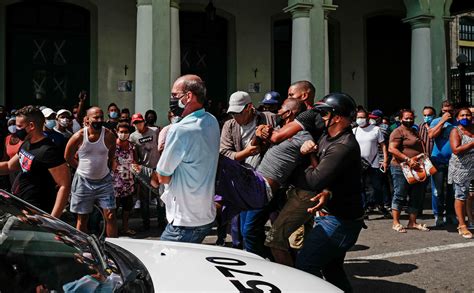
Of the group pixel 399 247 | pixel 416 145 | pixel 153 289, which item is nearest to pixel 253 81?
pixel 416 145

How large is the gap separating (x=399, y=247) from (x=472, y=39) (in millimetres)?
42192

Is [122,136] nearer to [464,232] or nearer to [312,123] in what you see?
[312,123]

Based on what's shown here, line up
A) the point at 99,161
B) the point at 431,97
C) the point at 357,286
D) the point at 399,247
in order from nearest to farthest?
the point at 357,286, the point at 99,161, the point at 399,247, the point at 431,97

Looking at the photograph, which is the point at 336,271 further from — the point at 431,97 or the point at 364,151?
the point at 431,97

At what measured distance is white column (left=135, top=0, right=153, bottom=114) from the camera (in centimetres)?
1148

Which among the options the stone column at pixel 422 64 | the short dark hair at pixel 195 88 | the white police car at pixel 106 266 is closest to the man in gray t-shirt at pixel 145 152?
the short dark hair at pixel 195 88

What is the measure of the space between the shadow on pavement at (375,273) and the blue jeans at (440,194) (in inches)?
100

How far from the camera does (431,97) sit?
13844mm

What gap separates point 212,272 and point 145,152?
6.23 m

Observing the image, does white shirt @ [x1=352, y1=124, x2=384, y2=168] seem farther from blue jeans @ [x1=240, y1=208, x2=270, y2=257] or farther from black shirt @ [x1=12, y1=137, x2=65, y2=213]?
black shirt @ [x1=12, y1=137, x2=65, y2=213]

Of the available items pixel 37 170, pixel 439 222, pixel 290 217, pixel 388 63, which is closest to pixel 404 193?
pixel 439 222

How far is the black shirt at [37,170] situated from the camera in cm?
475

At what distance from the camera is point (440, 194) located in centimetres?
833

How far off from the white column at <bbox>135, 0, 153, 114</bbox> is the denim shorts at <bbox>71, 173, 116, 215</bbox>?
514 centimetres
